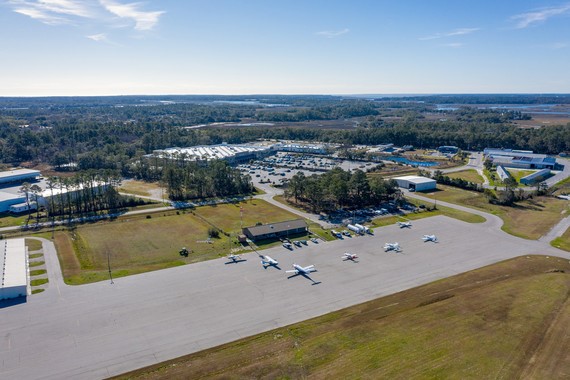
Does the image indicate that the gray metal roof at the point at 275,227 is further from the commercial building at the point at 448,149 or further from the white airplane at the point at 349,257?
the commercial building at the point at 448,149

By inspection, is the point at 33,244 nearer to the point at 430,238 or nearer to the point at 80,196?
the point at 80,196

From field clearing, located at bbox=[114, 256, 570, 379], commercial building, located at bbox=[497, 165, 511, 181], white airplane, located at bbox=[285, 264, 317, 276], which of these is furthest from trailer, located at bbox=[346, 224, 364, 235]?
commercial building, located at bbox=[497, 165, 511, 181]

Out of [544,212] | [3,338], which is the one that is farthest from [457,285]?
[3,338]

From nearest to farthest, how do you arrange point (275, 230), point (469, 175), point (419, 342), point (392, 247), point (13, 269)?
1. point (419, 342)
2. point (13, 269)
3. point (392, 247)
4. point (275, 230)
5. point (469, 175)

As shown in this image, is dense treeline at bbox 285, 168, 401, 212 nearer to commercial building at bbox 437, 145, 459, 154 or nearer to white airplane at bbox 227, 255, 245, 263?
white airplane at bbox 227, 255, 245, 263

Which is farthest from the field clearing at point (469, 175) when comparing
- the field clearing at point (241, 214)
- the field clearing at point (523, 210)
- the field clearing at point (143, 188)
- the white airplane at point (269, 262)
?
the field clearing at point (143, 188)

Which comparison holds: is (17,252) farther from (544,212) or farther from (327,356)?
(544,212)

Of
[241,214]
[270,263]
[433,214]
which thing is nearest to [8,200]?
[241,214]
